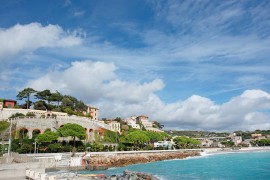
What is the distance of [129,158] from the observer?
6144 cm

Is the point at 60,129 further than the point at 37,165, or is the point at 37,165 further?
the point at 60,129

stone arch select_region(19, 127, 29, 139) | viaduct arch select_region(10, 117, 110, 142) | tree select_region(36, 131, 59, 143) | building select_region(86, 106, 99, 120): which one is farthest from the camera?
building select_region(86, 106, 99, 120)

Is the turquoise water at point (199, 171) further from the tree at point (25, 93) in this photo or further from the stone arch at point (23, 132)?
the tree at point (25, 93)

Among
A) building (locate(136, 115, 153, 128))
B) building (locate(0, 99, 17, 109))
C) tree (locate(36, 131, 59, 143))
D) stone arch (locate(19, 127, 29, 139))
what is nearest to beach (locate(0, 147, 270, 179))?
tree (locate(36, 131, 59, 143))

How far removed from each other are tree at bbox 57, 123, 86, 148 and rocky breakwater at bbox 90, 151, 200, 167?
937 centimetres

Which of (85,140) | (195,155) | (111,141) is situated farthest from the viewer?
(195,155)

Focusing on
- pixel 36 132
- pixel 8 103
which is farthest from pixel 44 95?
pixel 36 132

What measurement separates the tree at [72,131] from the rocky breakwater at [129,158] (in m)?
9.37

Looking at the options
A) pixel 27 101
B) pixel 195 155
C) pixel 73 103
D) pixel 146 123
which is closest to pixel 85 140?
pixel 27 101

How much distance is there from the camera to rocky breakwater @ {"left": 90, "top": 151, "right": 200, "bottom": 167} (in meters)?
53.4

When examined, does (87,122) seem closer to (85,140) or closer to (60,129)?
(85,140)

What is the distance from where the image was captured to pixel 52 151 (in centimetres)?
5666

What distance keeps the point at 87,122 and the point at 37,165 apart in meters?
39.7

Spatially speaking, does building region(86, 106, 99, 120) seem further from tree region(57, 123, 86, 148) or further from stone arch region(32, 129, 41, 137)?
tree region(57, 123, 86, 148)
